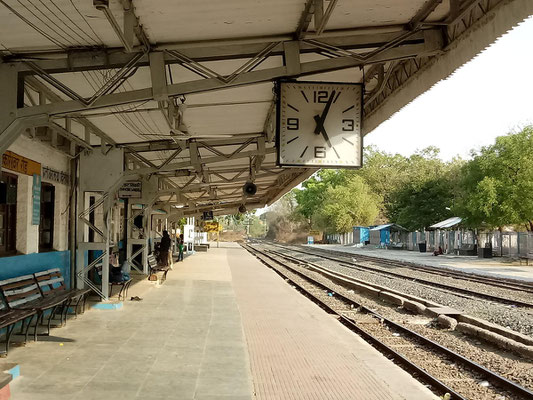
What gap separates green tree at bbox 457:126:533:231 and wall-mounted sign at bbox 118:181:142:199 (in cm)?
2386

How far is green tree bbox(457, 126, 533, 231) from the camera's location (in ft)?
107

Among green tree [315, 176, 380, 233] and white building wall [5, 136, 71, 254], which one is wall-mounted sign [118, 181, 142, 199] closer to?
white building wall [5, 136, 71, 254]

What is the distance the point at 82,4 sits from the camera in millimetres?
5219

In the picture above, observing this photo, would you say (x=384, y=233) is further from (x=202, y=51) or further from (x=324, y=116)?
(x=202, y=51)

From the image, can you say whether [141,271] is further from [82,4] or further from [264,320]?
[82,4]

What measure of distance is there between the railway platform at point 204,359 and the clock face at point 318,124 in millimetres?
2489

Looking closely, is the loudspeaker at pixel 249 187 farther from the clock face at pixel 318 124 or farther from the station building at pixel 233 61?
the clock face at pixel 318 124

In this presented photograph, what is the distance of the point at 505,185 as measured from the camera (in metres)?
34.0

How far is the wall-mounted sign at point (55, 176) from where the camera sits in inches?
399

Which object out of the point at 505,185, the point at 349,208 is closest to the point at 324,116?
the point at 505,185

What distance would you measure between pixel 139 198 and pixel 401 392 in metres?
11.5

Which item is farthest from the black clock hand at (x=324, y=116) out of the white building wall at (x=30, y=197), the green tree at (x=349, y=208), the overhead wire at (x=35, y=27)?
the green tree at (x=349, y=208)

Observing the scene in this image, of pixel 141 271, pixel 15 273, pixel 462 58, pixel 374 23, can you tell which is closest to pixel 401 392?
pixel 462 58

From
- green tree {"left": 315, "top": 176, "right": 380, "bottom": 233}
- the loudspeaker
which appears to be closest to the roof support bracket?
the loudspeaker
